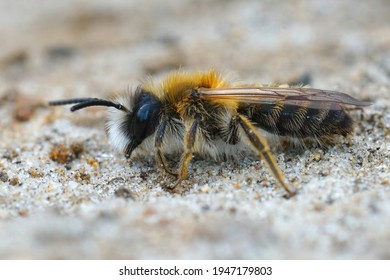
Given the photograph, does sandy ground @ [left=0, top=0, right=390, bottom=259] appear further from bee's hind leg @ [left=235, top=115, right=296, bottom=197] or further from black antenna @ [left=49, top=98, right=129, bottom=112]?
black antenna @ [left=49, top=98, right=129, bottom=112]

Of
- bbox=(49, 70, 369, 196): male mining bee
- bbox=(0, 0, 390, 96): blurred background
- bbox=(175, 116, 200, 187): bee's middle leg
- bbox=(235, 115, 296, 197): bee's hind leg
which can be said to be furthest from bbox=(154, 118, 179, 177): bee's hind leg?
bbox=(0, 0, 390, 96): blurred background

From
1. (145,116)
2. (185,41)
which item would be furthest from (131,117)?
(185,41)

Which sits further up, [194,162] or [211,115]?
[211,115]

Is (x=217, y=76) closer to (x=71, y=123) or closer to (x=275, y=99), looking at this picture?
(x=275, y=99)

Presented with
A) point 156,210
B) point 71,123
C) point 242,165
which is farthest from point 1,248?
point 71,123

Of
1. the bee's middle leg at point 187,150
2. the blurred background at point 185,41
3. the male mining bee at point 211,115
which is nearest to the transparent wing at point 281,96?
the male mining bee at point 211,115

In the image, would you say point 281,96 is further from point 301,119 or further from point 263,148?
point 263,148
